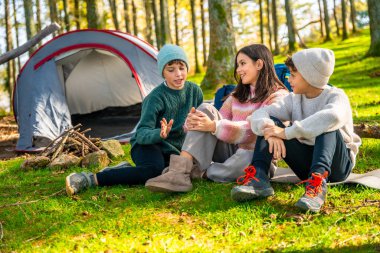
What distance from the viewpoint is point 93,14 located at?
1102 cm

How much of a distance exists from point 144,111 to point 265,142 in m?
1.24

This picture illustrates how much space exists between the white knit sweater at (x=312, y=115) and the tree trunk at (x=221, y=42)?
21.1 ft

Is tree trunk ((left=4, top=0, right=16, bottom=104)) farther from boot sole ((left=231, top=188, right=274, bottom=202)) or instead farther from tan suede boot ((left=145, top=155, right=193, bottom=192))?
boot sole ((left=231, top=188, right=274, bottom=202))

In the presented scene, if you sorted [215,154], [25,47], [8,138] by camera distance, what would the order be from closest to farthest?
1. [25,47]
2. [215,154]
3. [8,138]

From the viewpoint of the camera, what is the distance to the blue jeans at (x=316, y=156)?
2984mm

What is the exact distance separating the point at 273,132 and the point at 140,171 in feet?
4.37

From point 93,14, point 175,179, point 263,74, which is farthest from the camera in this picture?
point 93,14

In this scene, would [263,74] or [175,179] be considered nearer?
[175,179]

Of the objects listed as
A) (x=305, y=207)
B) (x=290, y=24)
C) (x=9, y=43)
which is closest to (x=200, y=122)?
(x=305, y=207)

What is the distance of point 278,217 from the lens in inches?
115

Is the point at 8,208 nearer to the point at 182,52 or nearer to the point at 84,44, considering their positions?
the point at 182,52

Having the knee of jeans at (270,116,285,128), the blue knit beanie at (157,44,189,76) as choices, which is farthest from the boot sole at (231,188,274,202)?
the blue knit beanie at (157,44,189,76)

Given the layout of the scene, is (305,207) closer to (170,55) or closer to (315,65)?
(315,65)

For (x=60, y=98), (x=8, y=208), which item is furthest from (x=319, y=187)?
(x=60, y=98)
